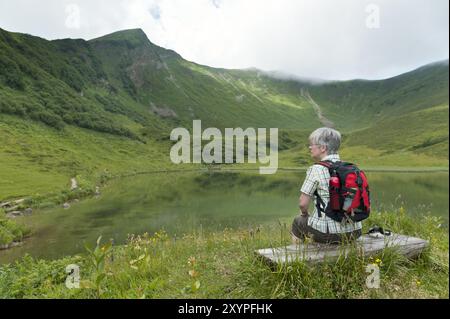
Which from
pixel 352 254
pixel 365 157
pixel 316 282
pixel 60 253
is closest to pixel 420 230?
pixel 352 254

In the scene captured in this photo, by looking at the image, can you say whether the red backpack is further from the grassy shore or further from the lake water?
the lake water

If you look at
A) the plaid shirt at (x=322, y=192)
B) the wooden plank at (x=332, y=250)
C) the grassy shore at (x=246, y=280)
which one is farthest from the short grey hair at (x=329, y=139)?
the grassy shore at (x=246, y=280)

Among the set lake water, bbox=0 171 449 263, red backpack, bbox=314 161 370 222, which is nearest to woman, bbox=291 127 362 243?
red backpack, bbox=314 161 370 222

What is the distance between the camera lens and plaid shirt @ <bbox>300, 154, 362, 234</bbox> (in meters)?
5.86

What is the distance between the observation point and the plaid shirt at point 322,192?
586 centimetres

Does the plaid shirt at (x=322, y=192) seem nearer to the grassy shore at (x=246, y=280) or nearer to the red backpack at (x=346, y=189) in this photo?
the red backpack at (x=346, y=189)

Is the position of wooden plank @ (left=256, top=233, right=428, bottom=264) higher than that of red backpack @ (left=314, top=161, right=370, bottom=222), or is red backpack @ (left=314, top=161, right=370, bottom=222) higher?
red backpack @ (left=314, top=161, right=370, bottom=222)

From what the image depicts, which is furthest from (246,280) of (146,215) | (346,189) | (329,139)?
(146,215)

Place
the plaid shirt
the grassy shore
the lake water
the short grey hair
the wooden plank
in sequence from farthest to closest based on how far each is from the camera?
the lake water → the short grey hair → the plaid shirt → the wooden plank → the grassy shore

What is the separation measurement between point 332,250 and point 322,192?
1.06 m

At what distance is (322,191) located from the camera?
5.94 metres

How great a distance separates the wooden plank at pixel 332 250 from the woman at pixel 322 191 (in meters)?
0.20

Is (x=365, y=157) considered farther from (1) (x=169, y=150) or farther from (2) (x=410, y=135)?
(1) (x=169, y=150)

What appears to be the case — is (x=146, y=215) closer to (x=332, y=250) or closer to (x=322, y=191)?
(x=332, y=250)
